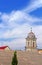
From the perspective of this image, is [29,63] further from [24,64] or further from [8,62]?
[8,62]

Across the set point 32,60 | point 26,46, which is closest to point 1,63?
point 32,60

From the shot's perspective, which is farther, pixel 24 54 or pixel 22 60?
pixel 24 54

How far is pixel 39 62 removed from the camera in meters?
36.6

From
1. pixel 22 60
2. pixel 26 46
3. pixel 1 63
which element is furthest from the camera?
Answer: pixel 26 46

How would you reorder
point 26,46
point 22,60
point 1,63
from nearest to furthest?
point 1,63 < point 22,60 < point 26,46

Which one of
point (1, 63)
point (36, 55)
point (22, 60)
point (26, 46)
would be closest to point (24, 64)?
point (22, 60)

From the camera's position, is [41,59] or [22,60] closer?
[22,60]

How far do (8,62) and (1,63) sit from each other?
1091 millimetres

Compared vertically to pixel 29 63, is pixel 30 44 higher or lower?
higher

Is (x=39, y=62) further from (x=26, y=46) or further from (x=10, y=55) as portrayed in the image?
(x=26, y=46)

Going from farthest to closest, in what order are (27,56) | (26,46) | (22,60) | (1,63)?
(26,46)
(27,56)
(22,60)
(1,63)

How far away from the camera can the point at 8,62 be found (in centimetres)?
3281

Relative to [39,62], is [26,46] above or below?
above

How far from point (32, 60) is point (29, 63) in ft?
5.42
